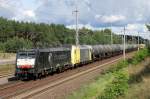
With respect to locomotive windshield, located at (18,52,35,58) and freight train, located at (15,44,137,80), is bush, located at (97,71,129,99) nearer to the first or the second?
freight train, located at (15,44,137,80)

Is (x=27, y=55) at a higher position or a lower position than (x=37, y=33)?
lower

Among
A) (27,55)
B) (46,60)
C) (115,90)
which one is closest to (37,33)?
(46,60)

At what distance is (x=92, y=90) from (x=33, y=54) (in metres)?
15.0

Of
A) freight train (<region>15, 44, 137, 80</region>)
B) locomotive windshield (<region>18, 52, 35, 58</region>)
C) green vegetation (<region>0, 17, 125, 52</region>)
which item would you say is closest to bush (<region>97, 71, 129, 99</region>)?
freight train (<region>15, 44, 137, 80</region>)

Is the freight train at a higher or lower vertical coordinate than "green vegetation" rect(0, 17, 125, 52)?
lower

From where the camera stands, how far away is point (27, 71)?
119 feet

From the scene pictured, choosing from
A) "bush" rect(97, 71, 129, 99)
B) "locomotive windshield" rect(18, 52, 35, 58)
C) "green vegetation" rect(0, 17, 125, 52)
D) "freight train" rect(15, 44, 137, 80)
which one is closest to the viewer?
"bush" rect(97, 71, 129, 99)

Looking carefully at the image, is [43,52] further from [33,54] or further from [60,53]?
[60,53]

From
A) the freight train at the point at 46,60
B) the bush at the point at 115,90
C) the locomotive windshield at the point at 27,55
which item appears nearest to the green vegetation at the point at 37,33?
the freight train at the point at 46,60

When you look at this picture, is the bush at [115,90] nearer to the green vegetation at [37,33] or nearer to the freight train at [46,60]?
the freight train at [46,60]

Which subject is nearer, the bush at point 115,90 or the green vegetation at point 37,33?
the bush at point 115,90

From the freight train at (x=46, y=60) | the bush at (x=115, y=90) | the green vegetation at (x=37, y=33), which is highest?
the green vegetation at (x=37, y=33)

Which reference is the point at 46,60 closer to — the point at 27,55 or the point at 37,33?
the point at 27,55

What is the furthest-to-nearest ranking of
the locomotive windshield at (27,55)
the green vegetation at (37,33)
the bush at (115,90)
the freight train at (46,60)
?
1. the green vegetation at (37,33)
2. the locomotive windshield at (27,55)
3. the freight train at (46,60)
4. the bush at (115,90)
